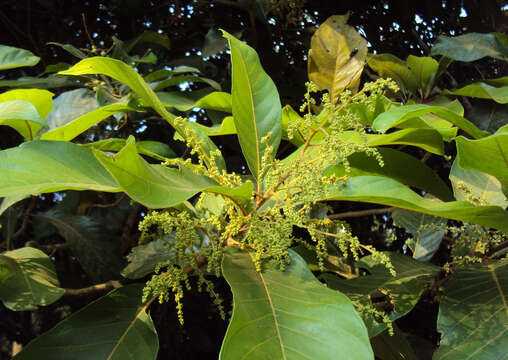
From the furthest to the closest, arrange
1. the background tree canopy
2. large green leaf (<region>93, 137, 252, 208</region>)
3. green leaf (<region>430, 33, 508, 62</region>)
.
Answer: the background tree canopy → green leaf (<region>430, 33, 508, 62</region>) → large green leaf (<region>93, 137, 252, 208</region>)

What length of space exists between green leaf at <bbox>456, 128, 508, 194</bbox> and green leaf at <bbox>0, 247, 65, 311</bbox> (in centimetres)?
90

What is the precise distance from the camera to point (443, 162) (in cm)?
211

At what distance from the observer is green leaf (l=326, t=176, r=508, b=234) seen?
73 centimetres

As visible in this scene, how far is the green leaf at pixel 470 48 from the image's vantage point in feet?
4.90

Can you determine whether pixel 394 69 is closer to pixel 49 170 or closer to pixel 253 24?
pixel 253 24

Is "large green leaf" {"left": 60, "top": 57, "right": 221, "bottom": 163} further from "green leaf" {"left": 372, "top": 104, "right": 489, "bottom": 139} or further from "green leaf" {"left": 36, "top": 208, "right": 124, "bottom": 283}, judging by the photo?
"green leaf" {"left": 36, "top": 208, "right": 124, "bottom": 283}

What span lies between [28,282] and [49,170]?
0.50 m

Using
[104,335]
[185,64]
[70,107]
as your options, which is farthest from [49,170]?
[185,64]

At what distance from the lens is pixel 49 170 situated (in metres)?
0.64

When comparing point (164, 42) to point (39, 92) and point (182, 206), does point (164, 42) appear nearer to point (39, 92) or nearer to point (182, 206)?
point (39, 92)

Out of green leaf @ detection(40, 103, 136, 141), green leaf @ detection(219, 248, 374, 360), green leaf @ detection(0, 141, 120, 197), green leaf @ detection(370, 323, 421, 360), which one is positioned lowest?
green leaf @ detection(370, 323, 421, 360)

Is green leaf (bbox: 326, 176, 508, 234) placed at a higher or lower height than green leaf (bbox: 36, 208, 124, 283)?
higher

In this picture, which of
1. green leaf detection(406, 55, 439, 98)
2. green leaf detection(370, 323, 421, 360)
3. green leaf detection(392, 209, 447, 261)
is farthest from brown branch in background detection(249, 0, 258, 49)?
green leaf detection(370, 323, 421, 360)

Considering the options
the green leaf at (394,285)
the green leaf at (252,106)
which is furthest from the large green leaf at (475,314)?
the green leaf at (252,106)
